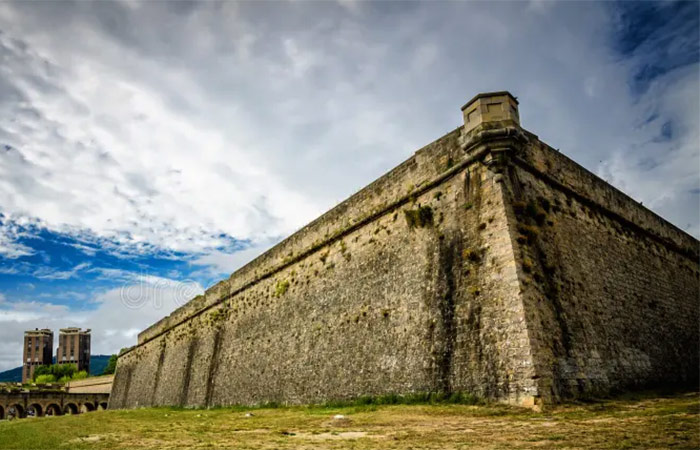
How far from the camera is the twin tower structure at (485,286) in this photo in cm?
945

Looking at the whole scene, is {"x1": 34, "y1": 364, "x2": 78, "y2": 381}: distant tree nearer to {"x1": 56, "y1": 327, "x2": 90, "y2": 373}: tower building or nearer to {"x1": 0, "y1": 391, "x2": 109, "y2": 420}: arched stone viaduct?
{"x1": 56, "y1": 327, "x2": 90, "y2": 373}: tower building

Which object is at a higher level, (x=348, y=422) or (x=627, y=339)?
(x=627, y=339)

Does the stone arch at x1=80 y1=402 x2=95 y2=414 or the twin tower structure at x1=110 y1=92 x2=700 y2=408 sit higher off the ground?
the twin tower structure at x1=110 y1=92 x2=700 y2=408

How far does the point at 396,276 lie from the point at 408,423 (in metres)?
5.54

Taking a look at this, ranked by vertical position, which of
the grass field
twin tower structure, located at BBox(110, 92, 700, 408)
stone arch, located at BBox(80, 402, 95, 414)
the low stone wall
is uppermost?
twin tower structure, located at BBox(110, 92, 700, 408)

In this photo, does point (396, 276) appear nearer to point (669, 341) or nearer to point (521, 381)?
point (521, 381)

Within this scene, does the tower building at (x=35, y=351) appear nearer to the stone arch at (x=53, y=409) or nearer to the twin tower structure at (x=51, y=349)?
the twin tower structure at (x=51, y=349)

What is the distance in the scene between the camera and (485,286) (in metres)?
9.93

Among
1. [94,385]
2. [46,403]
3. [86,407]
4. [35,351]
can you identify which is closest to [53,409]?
[46,403]

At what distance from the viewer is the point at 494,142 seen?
10.7 m

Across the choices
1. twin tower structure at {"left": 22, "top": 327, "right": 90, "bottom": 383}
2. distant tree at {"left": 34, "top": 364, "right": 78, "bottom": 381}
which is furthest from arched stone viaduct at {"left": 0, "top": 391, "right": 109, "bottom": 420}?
twin tower structure at {"left": 22, "top": 327, "right": 90, "bottom": 383}

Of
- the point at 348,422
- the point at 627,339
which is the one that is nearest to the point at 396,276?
the point at 348,422

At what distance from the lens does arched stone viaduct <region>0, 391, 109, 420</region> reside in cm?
5096

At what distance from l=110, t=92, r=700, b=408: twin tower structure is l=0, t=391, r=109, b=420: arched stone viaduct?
46.9 m
